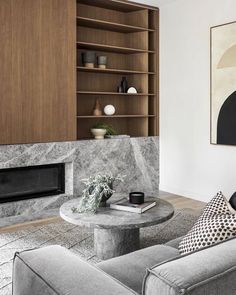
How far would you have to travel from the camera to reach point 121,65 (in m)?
5.54

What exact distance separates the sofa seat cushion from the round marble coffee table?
0.52 meters

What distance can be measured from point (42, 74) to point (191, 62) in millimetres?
1977

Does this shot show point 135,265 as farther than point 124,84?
No

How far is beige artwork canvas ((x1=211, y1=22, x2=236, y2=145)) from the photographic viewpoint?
434 cm

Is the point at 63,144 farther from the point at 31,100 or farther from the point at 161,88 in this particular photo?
the point at 161,88

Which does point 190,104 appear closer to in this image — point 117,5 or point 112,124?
point 112,124

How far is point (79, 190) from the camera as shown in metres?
4.65

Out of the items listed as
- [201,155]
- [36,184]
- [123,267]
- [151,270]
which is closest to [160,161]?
[201,155]

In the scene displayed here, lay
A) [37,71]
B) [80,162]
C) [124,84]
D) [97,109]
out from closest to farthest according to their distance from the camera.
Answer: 1. [37,71]
2. [80,162]
3. [97,109]
4. [124,84]

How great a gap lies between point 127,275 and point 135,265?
115 millimetres

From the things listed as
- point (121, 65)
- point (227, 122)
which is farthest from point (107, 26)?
point (227, 122)

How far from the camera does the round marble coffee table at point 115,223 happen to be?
2.57 metres

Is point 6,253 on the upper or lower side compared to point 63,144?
lower

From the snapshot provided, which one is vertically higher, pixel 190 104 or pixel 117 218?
pixel 190 104
